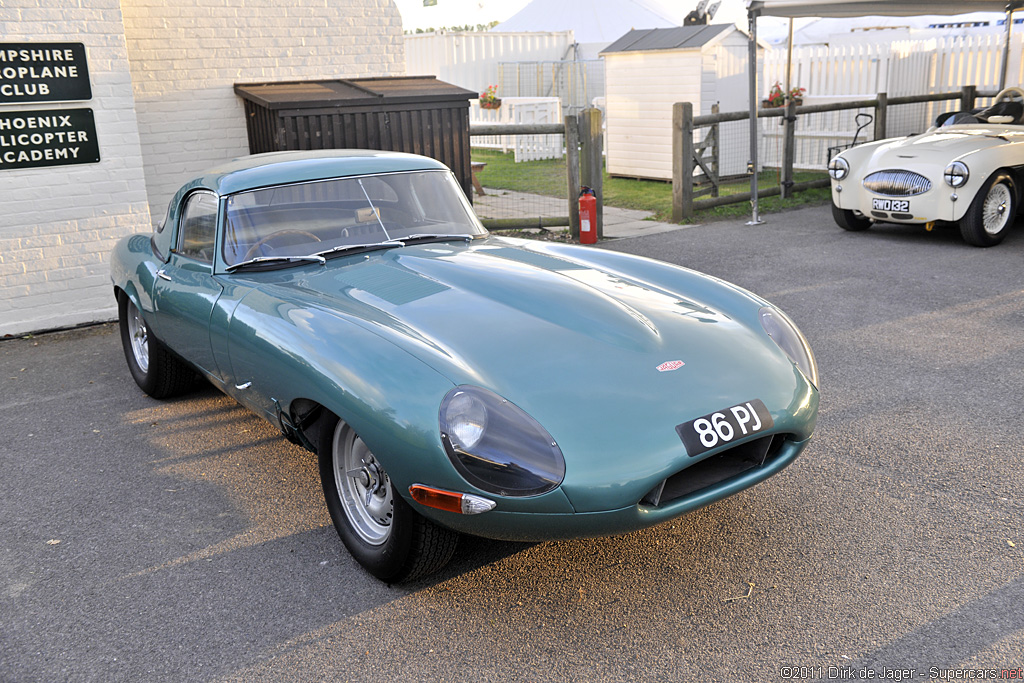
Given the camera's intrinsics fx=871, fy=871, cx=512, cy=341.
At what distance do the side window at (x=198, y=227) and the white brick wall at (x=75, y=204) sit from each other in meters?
2.91

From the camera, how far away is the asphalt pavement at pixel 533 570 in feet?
8.70

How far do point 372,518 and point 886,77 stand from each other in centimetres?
1456

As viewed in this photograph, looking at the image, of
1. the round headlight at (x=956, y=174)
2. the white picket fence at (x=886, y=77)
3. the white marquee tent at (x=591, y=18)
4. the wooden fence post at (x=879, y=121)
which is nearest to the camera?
the round headlight at (x=956, y=174)

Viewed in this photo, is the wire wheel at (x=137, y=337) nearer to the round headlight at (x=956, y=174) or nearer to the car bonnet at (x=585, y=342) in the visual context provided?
the car bonnet at (x=585, y=342)

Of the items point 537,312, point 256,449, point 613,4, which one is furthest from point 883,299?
point 613,4

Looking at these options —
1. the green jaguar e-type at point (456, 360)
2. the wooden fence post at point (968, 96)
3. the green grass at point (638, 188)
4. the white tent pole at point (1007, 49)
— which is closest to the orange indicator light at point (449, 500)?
the green jaguar e-type at point (456, 360)

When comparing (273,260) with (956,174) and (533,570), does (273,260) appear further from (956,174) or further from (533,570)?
(956,174)

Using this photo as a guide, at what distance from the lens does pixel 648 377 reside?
Result: 9.45ft

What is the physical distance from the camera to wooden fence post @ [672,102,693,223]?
10.6 m

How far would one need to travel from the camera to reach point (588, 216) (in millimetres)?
9367

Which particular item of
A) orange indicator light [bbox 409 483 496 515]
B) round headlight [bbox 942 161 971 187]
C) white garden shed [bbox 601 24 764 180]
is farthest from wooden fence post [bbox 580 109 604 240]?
orange indicator light [bbox 409 483 496 515]

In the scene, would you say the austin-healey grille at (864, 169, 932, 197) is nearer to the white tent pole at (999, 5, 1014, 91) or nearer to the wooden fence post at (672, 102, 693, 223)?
the wooden fence post at (672, 102, 693, 223)

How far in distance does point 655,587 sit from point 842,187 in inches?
291

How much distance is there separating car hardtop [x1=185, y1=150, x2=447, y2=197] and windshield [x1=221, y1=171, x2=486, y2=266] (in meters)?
0.04
